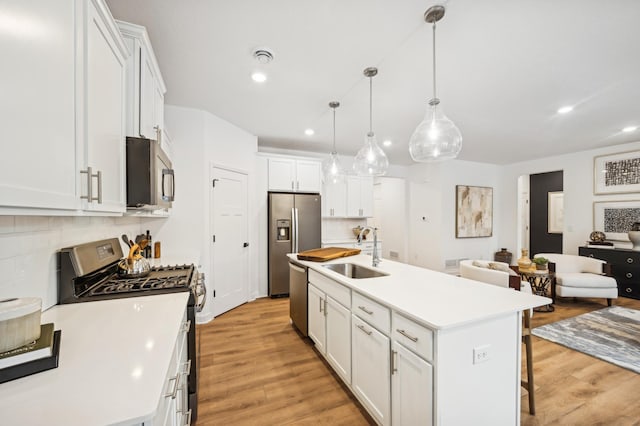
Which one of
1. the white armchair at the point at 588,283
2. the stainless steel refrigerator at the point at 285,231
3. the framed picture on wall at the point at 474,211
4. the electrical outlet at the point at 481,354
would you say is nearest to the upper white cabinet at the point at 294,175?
the stainless steel refrigerator at the point at 285,231

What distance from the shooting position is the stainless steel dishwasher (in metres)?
2.81

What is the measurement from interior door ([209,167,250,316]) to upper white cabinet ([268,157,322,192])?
1.98 ft

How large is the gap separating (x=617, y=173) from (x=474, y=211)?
7.67 feet

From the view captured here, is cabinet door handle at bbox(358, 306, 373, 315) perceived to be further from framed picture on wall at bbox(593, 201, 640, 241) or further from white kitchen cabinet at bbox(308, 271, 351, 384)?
framed picture on wall at bbox(593, 201, 640, 241)

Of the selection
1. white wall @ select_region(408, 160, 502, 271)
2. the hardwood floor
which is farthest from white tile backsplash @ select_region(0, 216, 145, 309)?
white wall @ select_region(408, 160, 502, 271)

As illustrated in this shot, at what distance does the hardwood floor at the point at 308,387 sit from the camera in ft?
5.86

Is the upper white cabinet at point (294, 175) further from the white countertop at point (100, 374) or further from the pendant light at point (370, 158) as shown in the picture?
the white countertop at point (100, 374)

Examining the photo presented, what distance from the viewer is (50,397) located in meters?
0.66

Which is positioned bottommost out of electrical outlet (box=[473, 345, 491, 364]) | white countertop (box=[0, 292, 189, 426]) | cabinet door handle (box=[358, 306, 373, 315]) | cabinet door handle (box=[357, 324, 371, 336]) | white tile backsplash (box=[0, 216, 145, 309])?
cabinet door handle (box=[357, 324, 371, 336])

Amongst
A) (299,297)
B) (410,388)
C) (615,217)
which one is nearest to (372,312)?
(410,388)

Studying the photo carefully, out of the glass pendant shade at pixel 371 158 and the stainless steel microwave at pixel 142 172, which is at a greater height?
the glass pendant shade at pixel 371 158

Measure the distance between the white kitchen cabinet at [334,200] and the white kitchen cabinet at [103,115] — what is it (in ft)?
13.0

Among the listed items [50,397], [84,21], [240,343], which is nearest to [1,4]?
[84,21]

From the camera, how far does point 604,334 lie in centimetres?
300
